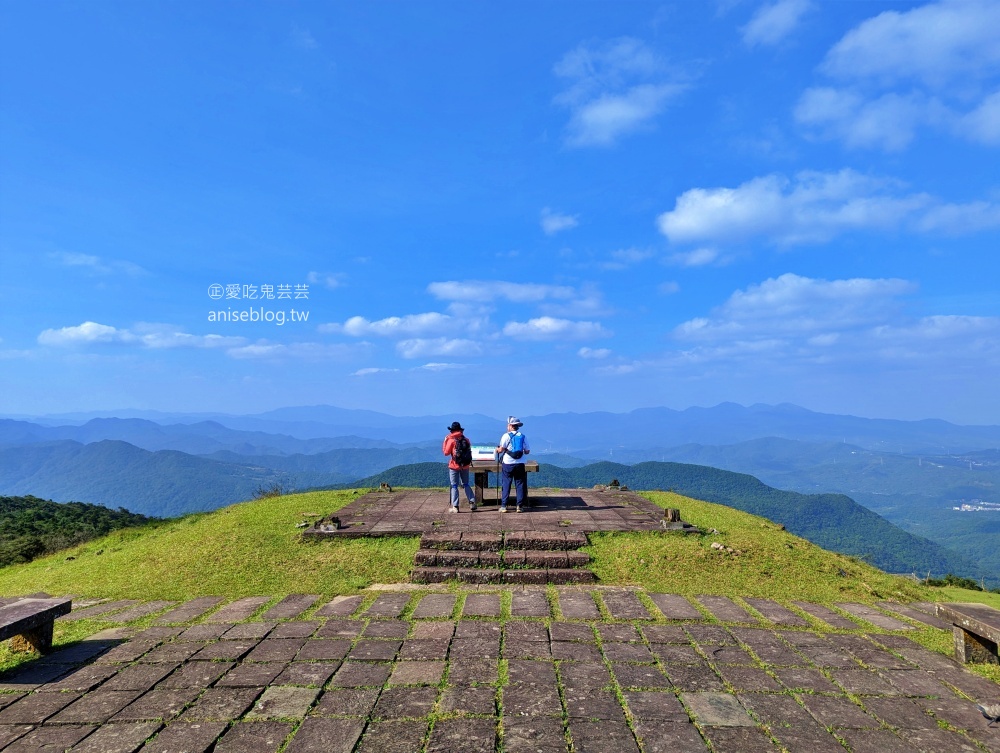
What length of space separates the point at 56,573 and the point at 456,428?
7.82 m

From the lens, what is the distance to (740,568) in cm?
823

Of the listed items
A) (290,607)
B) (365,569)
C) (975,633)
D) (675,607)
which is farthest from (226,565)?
(975,633)

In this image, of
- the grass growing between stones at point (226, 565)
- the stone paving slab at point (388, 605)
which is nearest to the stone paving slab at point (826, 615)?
the stone paving slab at point (388, 605)

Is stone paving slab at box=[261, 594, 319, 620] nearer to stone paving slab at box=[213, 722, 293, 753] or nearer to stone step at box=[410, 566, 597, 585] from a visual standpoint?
stone step at box=[410, 566, 597, 585]

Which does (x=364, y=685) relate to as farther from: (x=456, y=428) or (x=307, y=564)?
(x=456, y=428)

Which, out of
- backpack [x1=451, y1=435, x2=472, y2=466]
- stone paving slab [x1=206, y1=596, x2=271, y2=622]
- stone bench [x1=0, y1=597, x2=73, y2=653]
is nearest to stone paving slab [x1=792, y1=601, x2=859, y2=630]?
backpack [x1=451, y1=435, x2=472, y2=466]

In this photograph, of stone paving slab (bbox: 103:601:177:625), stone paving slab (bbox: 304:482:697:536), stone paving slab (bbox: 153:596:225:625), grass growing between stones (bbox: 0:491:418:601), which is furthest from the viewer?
stone paving slab (bbox: 304:482:697:536)

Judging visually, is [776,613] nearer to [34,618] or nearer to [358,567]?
[358,567]

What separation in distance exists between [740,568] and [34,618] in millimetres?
8993

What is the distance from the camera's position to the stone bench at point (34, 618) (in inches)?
201

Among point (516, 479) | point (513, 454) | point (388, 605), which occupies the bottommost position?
point (388, 605)

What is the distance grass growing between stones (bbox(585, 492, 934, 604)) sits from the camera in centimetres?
755

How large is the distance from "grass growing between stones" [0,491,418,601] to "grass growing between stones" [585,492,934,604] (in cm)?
344

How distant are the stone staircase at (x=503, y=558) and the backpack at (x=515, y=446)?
6.15 feet
